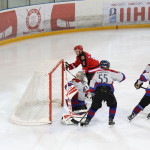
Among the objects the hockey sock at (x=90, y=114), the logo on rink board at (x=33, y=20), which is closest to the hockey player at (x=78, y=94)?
the hockey sock at (x=90, y=114)

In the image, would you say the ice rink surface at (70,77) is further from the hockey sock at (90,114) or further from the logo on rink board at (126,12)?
the logo on rink board at (126,12)

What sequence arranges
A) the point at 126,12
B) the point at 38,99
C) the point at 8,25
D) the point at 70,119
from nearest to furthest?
1. the point at 70,119
2. the point at 38,99
3. the point at 8,25
4. the point at 126,12


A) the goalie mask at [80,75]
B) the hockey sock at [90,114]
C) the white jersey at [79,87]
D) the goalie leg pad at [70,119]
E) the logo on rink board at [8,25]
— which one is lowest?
the goalie leg pad at [70,119]

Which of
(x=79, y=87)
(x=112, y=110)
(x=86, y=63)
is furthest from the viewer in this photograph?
(x=86, y=63)

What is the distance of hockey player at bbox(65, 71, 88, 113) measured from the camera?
6.43 metres

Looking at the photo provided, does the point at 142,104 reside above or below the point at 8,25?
below

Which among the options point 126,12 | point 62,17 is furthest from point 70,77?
point 126,12

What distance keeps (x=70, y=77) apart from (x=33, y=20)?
4.41 m

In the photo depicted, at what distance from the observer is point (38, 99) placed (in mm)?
6574

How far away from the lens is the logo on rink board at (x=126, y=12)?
13.6 m

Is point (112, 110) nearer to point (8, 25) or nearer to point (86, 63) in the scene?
point (86, 63)

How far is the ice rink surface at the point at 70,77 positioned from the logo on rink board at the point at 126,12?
1.65ft

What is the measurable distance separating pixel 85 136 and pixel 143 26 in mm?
8908

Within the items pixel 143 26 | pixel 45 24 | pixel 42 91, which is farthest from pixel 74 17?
pixel 42 91
